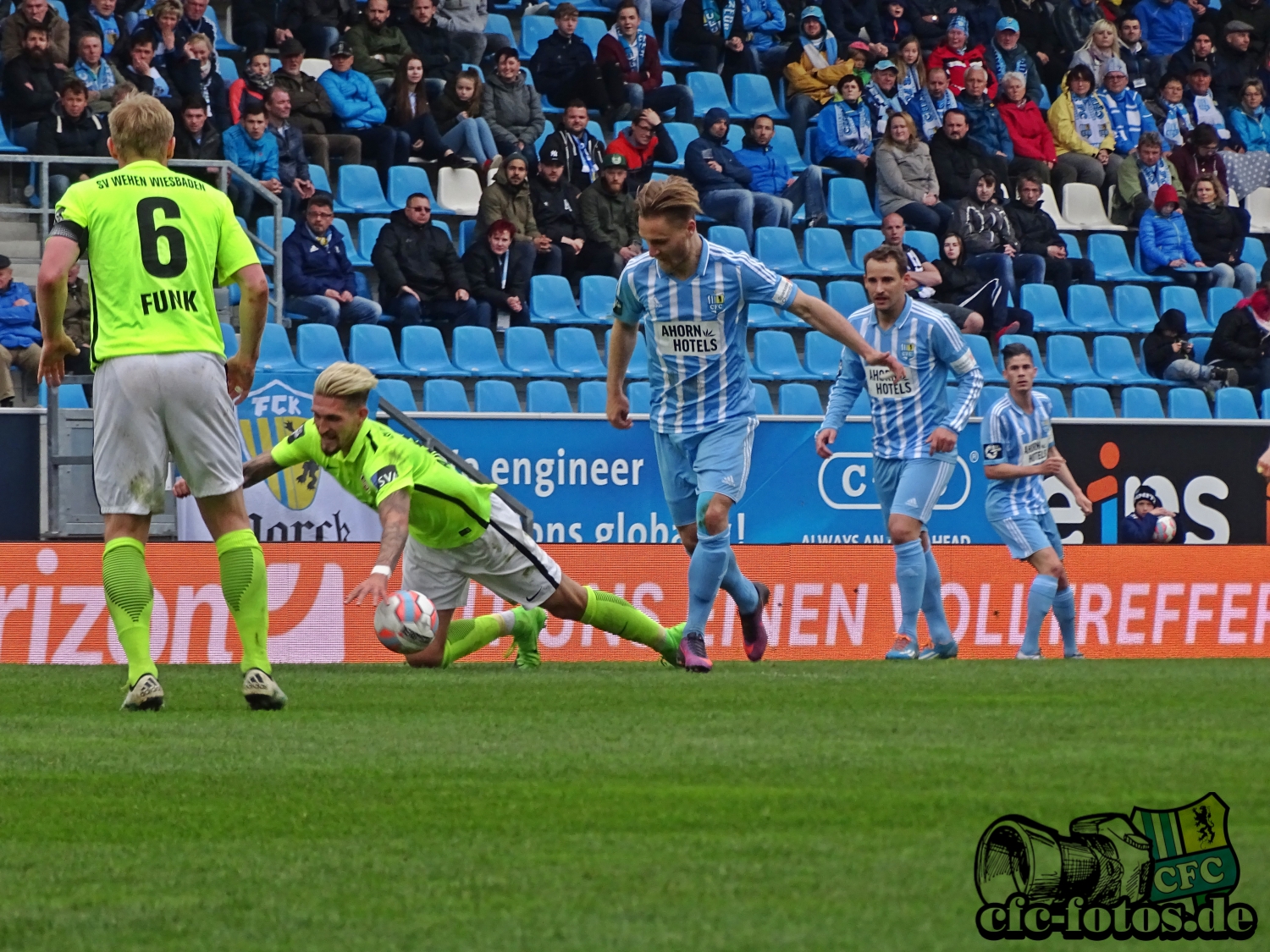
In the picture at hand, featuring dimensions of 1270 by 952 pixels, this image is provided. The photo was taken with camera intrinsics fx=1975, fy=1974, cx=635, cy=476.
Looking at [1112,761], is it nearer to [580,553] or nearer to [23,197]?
Result: [580,553]

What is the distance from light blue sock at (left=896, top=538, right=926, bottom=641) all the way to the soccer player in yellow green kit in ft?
15.9

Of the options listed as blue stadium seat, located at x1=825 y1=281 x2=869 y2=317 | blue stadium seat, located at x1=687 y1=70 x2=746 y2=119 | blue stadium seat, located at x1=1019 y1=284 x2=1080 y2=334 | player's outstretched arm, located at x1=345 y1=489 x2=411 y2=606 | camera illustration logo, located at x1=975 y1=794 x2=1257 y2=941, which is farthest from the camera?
blue stadium seat, located at x1=687 y1=70 x2=746 y2=119

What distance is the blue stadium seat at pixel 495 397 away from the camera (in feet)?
54.4

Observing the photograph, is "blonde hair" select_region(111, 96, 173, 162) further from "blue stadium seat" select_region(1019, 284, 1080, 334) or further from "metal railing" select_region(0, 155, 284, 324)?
"blue stadium seat" select_region(1019, 284, 1080, 334)

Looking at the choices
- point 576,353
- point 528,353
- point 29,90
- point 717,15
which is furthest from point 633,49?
point 29,90

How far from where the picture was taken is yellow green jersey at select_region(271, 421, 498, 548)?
27.1 ft

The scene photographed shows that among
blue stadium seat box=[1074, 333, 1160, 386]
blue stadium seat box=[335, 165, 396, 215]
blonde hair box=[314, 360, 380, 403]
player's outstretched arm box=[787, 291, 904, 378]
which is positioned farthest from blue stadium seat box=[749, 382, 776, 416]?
blonde hair box=[314, 360, 380, 403]

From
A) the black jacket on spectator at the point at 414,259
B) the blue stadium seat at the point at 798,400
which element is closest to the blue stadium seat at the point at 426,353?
the black jacket on spectator at the point at 414,259

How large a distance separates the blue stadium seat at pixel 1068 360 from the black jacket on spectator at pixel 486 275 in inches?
214

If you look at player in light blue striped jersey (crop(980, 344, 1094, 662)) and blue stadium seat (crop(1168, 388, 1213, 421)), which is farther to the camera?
blue stadium seat (crop(1168, 388, 1213, 421))

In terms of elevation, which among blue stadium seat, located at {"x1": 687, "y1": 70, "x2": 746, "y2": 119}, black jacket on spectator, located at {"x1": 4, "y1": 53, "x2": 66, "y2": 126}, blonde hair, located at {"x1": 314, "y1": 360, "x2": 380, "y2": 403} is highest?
blue stadium seat, located at {"x1": 687, "y1": 70, "x2": 746, "y2": 119}

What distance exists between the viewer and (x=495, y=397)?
1664 centimetres

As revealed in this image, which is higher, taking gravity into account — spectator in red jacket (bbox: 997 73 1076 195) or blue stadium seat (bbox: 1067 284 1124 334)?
spectator in red jacket (bbox: 997 73 1076 195)

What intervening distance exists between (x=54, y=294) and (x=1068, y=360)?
14.0 meters
